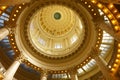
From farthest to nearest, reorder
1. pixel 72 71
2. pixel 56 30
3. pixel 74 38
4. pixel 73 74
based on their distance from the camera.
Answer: pixel 56 30
pixel 74 38
pixel 72 71
pixel 73 74

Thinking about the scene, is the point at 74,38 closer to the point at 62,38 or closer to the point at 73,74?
the point at 62,38

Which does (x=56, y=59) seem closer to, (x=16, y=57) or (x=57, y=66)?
(x=57, y=66)

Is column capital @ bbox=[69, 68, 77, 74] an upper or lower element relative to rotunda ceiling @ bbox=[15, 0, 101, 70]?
lower

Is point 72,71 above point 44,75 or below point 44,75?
above

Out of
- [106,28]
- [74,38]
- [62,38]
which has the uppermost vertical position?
[62,38]

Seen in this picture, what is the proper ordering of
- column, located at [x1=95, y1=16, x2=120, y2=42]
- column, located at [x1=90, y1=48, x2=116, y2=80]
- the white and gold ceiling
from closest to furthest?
column, located at [x1=95, y1=16, x2=120, y2=42] → column, located at [x1=90, y1=48, x2=116, y2=80] → the white and gold ceiling

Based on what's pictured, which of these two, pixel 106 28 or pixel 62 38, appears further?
pixel 62 38

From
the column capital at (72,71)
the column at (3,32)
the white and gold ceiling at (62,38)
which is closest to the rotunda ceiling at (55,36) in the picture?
the white and gold ceiling at (62,38)

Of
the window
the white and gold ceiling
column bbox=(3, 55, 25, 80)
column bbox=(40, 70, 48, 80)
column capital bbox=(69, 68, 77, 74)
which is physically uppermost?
the window

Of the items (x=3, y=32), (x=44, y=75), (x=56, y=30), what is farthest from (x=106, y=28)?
(x=56, y=30)

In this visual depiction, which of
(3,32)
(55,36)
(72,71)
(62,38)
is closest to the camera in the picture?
(3,32)

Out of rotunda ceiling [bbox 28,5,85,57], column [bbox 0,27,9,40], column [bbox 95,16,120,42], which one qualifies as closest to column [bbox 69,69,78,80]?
rotunda ceiling [bbox 28,5,85,57]

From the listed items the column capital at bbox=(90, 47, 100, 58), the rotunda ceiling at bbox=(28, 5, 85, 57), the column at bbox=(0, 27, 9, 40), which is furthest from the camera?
the rotunda ceiling at bbox=(28, 5, 85, 57)

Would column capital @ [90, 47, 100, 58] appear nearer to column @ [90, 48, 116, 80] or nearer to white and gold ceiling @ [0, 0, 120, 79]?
column @ [90, 48, 116, 80]
